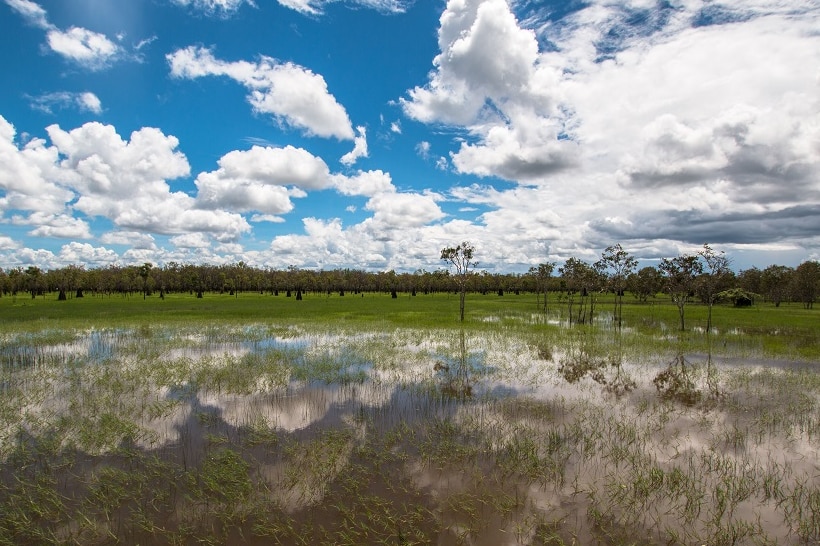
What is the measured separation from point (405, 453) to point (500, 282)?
142667mm

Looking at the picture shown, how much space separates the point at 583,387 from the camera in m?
15.8

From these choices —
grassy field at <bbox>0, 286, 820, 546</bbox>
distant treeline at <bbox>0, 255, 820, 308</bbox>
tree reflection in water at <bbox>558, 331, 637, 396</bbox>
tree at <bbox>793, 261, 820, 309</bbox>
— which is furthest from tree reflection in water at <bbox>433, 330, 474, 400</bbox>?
tree at <bbox>793, 261, 820, 309</bbox>

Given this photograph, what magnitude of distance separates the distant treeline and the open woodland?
24623 mm

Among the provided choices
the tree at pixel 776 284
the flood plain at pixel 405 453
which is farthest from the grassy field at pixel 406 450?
the tree at pixel 776 284

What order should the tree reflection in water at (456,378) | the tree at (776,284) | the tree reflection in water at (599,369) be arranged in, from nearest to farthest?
1. the tree reflection in water at (456,378)
2. the tree reflection in water at (599,369)
3. the tree at (776,284)

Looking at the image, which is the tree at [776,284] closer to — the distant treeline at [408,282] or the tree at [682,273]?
the distant treeline at [408,282]

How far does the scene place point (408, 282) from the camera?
147 meters

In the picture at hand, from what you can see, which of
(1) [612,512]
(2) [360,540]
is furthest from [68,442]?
(1) [612,512]

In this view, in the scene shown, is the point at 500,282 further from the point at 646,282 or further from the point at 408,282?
the point at 646,282

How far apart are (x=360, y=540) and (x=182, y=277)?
447ft

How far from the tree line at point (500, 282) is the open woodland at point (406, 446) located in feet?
64.7

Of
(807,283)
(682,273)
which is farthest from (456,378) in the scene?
(807,283)

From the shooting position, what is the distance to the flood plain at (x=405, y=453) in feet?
22.5

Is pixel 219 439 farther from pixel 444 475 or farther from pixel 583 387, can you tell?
pixel 583 387
